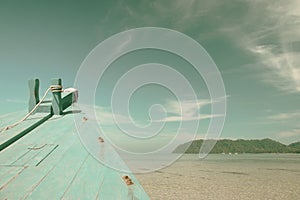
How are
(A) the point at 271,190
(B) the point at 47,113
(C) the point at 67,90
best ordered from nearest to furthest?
(B) the point at 47,113, (C) the point at 67,90, (A) the point at 271,190

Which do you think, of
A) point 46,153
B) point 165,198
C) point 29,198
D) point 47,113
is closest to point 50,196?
point 29,198

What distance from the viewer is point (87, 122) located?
366cm

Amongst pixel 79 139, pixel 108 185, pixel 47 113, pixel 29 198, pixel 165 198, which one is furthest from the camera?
pixel 165 198

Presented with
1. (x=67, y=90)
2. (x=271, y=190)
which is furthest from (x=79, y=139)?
(x=271, y=190)

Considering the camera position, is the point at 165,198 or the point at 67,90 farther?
the point at 165,198

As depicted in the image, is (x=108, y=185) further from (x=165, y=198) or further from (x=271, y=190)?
(x=271, y=190)

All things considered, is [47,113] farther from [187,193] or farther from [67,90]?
[187,193]

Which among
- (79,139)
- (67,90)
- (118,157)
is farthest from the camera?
(67,90)

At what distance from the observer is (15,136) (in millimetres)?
3135

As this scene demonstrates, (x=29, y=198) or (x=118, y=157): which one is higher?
(x=118, y=157)

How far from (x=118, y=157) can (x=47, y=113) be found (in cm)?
186

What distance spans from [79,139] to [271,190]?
12.0 metres

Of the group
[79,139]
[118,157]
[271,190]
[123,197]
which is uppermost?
[79,139]

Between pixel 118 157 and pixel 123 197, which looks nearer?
pixel 123 197
